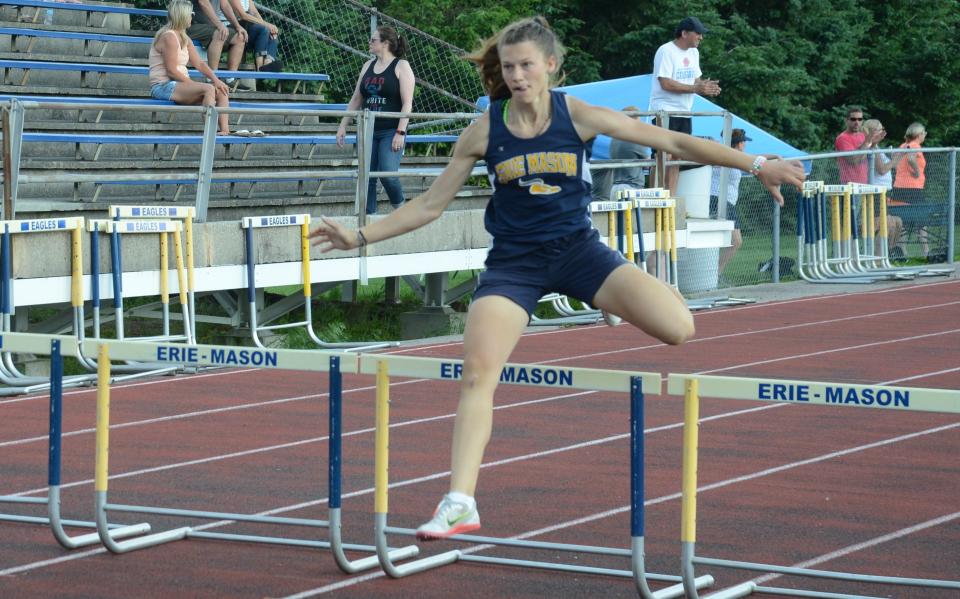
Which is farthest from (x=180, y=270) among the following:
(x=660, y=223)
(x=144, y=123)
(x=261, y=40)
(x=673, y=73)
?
(x=261, y=40)

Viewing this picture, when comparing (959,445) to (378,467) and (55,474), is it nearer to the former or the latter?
(378,467)

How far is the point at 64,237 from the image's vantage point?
35.8 feet

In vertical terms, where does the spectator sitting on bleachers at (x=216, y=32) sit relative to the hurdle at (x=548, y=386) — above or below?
above

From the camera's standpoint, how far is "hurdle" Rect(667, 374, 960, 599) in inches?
183

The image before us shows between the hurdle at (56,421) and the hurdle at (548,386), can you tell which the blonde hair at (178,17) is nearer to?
the hurdle at (56,421)

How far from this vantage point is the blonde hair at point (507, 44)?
16.9ft

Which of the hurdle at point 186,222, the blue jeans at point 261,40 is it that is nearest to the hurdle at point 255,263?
the hurdle at point 186,222

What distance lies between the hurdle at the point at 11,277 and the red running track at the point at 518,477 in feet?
0.86

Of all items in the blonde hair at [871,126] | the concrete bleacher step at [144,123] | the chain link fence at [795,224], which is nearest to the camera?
the concrete bleacher step at [144,123]

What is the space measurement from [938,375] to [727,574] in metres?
6.28

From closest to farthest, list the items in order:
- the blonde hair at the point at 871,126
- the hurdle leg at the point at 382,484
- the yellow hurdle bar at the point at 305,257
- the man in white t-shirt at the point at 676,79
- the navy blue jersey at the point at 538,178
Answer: the navy blue jersey at the point at 538,178
the hurdle leg at the point at 382,484
the yellow hurdle bar at the point at 305,257
the man in white t-shirt at the point at 676,79
the blonde hair at the point at 871,126

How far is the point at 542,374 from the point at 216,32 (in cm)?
1317

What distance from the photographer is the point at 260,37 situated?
741 inches

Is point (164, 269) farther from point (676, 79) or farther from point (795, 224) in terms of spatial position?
point (795, 224)
